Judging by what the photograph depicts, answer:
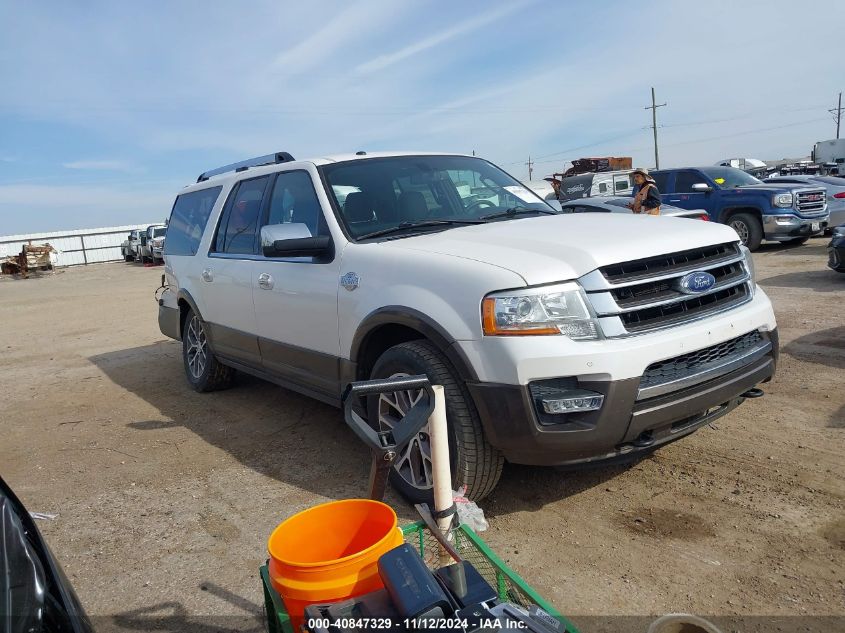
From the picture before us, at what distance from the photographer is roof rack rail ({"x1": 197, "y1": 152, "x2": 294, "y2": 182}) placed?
518 cm

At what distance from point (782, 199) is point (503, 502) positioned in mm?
11729

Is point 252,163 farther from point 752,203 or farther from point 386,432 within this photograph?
point 752,203

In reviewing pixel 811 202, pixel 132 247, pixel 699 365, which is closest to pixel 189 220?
pixel 699 365

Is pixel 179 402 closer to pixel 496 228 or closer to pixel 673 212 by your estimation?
pixel 496 228

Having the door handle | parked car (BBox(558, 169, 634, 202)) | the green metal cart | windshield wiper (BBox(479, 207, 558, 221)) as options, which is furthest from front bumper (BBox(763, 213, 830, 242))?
the green metal cart

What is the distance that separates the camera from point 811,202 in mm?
13219

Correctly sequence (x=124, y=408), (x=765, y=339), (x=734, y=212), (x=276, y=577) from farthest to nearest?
(x=734, y=212) < (x=124, y=408) < (x=765, y=339) < (x=276, y=577)

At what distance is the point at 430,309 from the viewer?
324 cm

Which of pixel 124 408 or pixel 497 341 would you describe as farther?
pixel 124 408

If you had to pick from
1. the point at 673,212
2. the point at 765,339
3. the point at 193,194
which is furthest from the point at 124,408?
the point at 673,212

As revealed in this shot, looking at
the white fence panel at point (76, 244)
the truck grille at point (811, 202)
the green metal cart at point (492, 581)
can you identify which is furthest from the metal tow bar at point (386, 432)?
the white fence panel at point (76, 244)

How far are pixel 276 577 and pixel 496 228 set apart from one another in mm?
2485

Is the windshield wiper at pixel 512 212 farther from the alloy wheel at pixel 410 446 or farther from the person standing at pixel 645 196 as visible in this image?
the person standing at pixel 645 196

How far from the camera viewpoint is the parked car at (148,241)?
31.7 metres
